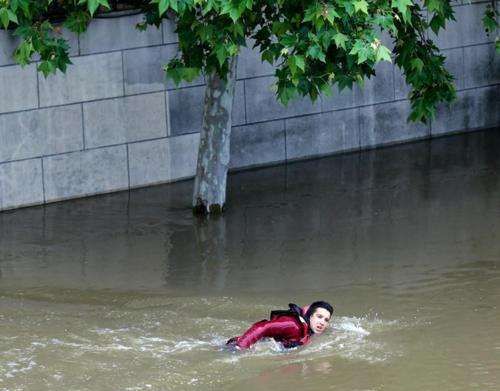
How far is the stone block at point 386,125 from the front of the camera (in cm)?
1997

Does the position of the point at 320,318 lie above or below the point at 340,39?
below

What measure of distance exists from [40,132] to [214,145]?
245 centimetres

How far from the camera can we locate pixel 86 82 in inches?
665

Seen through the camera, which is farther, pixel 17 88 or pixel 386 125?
pixel 386 125

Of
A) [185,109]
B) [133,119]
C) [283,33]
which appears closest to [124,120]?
[133,119]

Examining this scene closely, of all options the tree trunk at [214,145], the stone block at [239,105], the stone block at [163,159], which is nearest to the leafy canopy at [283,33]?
the tree trunk at [214,145]

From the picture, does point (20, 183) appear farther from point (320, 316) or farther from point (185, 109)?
point (320, 316)

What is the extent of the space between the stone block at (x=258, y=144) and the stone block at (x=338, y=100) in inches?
30.9

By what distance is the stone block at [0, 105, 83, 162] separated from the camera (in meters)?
16.4

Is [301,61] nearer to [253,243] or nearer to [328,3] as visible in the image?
[328,3]

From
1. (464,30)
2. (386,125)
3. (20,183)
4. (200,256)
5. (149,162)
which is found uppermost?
(464,30)

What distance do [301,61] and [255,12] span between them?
1.42 meters

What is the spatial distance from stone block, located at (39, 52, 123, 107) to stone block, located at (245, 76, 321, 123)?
2200 millimetres

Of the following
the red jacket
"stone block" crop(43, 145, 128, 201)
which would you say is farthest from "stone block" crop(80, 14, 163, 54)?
the red jacket
